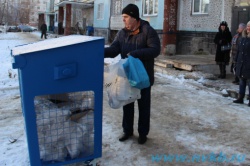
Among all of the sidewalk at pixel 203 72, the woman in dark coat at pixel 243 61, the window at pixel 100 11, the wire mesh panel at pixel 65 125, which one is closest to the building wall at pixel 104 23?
the window at pixel 100 11

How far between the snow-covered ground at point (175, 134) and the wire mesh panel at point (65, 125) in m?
0.52

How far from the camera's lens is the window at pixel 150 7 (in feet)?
48.8

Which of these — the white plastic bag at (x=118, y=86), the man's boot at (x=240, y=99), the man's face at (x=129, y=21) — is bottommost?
the man's boot at (x=240, y=99)

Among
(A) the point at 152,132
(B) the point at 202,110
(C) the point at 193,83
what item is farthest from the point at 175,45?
(A) the point at 152,132

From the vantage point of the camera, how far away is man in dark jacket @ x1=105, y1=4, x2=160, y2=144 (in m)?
3.32

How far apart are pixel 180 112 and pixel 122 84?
2240mm

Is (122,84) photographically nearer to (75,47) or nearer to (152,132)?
(75,47)

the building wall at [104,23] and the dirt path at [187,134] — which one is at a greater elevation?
the building wall at [104,23]

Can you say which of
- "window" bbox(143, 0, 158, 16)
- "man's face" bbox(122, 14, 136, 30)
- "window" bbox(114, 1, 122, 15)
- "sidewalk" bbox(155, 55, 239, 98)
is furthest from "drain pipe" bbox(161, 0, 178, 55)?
"man's face" bbox(122, 14, 136, 30)

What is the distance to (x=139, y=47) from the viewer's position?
3.43m

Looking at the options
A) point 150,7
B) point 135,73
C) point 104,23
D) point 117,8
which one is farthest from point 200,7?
point 104,23

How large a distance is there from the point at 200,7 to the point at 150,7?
13.9 ft

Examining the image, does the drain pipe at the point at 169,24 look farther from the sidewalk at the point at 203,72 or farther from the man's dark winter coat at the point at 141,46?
the man's dark winter coat at the point at 141,46

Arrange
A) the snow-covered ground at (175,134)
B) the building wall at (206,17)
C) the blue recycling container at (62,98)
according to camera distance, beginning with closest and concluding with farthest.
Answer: the blue recycling container at (62,98), the snow-covered ground at (175,134), the building wall at (206,17)
